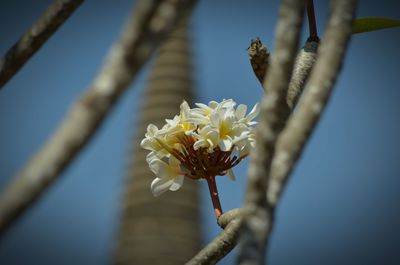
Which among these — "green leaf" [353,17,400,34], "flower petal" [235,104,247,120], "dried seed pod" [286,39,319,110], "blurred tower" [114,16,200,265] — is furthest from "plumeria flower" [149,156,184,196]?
"blurred tower" [114,16,200,265]

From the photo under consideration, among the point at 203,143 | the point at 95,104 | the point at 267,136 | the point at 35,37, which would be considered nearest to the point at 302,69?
the point at 203,143

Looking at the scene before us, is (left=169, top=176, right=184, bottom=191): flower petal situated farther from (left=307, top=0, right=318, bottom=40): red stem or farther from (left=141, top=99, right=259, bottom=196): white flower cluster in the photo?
(left=307, top=0, right=318, bottom=40): red stem

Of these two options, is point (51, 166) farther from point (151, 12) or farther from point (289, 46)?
point (289, 46)

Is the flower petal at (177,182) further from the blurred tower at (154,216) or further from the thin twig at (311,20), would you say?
the blurred tower at (154,216)

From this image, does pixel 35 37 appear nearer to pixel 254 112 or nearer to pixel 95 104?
pixel 254 112

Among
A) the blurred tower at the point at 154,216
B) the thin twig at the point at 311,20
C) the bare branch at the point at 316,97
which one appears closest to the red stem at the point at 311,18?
the thin twig at the point at 311,20

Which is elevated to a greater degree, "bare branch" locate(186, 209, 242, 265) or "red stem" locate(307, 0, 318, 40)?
"red stem" locate(307, 0, 318, 40)

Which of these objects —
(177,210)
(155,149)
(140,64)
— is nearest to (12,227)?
(140,64)
